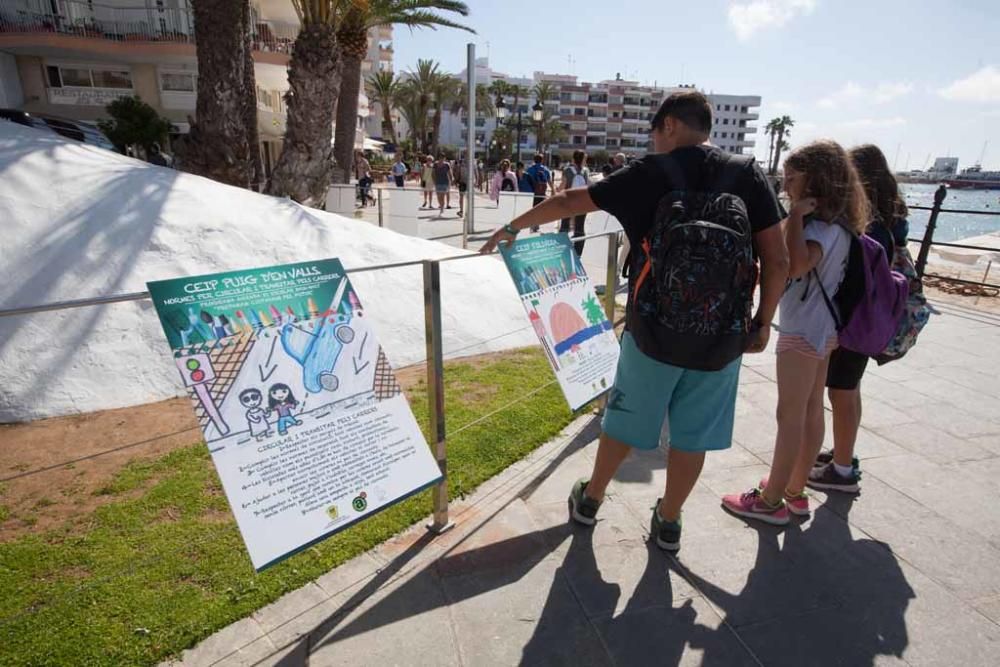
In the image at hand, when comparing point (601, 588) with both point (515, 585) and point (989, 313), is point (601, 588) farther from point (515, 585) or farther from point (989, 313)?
point (989, 313)

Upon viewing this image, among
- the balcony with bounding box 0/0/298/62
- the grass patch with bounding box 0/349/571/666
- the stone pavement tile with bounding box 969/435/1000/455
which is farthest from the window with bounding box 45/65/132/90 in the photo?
the stone pavement tile with bounding box 969/435/1000/455

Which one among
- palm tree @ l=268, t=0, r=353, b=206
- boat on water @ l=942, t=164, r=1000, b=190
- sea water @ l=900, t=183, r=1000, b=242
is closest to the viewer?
palm tree @ l=268, t=0, r=353, b=206

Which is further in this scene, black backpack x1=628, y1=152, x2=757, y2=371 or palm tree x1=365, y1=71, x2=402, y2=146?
palm tree x1=365, y1=71, x2=402, y2=146

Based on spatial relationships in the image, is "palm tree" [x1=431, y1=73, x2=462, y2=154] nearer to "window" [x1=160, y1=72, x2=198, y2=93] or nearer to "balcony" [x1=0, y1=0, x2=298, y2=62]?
"window" [x1=160, y1=72, x2=198, y2=93]

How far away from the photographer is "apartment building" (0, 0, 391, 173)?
2103 cm

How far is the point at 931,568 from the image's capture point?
8.56 ft

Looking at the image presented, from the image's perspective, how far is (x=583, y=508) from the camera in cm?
286

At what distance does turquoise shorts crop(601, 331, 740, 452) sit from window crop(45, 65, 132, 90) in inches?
1136

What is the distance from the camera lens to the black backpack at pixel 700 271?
6.75 feet

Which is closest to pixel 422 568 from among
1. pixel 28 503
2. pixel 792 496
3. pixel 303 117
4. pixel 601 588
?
pixel 601 588

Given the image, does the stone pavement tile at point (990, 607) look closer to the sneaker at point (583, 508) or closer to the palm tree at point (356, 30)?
the sneaker at point (583, 508)

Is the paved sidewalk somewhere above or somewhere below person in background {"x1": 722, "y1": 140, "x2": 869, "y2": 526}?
below

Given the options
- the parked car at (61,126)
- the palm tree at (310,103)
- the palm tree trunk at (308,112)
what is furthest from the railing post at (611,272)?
the parked car at (61,126)

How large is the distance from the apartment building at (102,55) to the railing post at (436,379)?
66.3ft
